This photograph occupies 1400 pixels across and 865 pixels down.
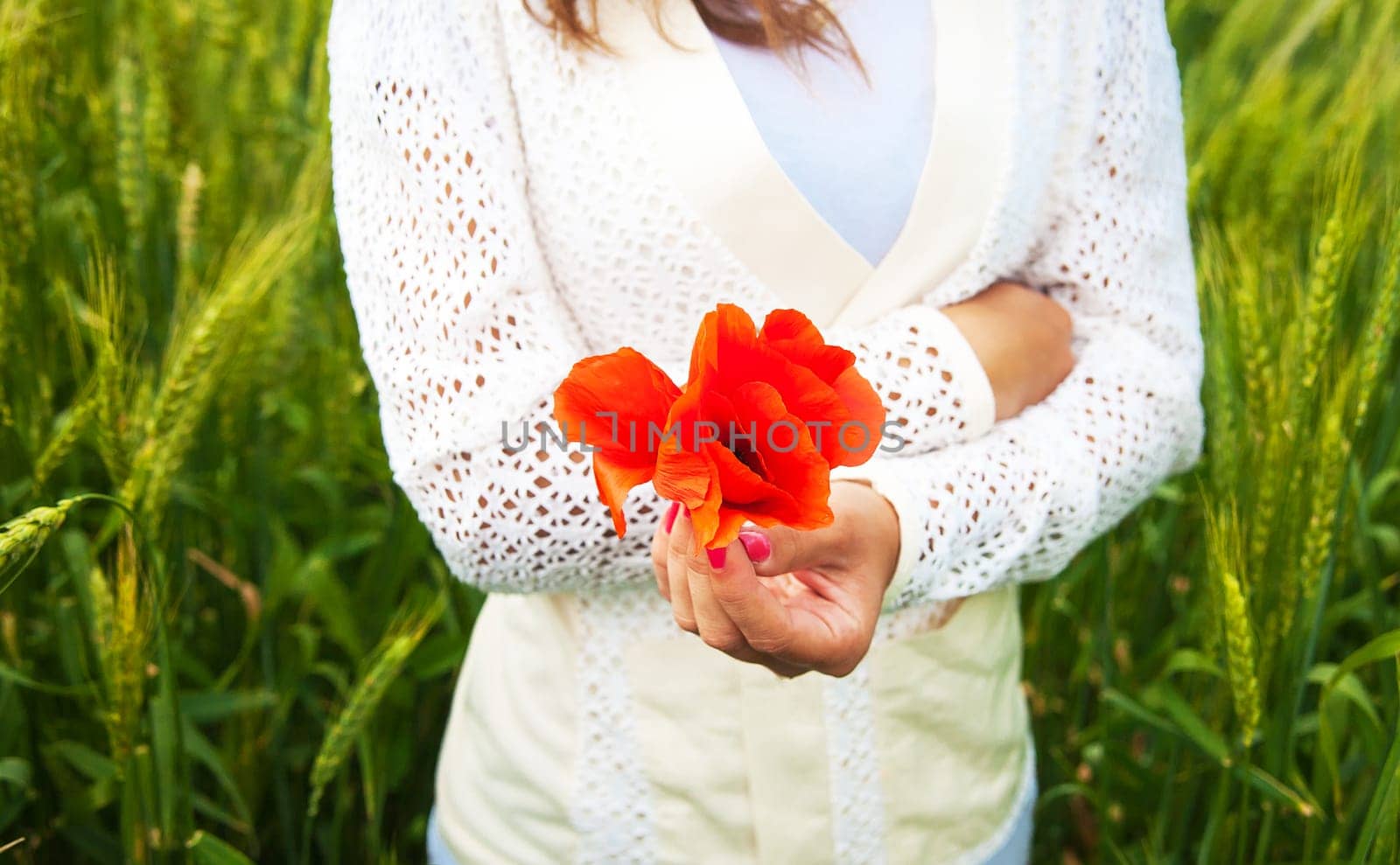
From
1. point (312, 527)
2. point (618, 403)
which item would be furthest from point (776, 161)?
point (312, 527)

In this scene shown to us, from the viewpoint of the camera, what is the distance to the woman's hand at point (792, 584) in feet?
1.67

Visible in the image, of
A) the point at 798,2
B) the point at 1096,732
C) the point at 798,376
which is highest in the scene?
the point at 798,2

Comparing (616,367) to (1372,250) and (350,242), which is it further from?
(1372,250)

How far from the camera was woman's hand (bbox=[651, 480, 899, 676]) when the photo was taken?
0.51m

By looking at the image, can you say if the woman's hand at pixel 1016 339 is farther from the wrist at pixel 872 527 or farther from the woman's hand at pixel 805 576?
the wrist at pixel 872 527

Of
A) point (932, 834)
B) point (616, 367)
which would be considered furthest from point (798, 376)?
point (932, 834)

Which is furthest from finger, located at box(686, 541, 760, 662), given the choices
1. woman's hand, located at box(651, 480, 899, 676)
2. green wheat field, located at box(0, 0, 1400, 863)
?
green wheat field, located at box(0, 0, 1400, 863)

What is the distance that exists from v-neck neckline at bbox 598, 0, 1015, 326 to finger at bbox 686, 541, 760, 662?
24 cm

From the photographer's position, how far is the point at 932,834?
781mm

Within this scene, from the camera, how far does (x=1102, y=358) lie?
742mm

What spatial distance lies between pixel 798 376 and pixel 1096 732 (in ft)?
2.84

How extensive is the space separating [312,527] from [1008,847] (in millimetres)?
770

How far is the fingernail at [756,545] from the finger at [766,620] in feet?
0.04

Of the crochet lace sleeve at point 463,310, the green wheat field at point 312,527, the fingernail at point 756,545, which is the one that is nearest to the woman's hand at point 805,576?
the fingernail at point 756,545
